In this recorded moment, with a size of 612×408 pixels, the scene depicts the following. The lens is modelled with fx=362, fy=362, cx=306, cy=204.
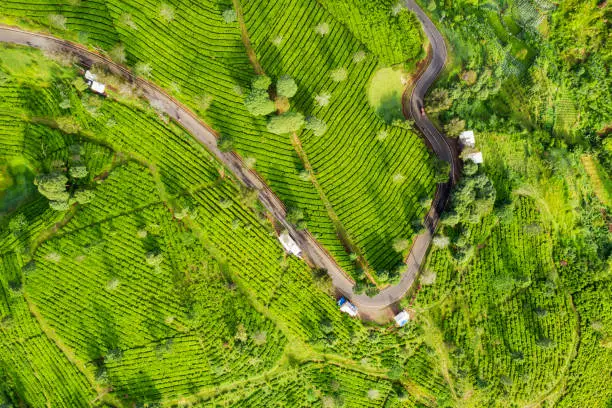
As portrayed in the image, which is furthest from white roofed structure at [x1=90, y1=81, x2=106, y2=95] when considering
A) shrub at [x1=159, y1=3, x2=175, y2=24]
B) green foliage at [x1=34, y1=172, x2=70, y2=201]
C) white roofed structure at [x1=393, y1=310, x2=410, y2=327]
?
white roofed structure at [x1=393, y1=310, x2=410, y2=327]

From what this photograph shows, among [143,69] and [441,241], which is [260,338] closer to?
[441,241]

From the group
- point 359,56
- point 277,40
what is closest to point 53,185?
point 277,40

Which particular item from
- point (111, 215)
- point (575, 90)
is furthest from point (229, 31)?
point (575, 90)

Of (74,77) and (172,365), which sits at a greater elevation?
(74,77)

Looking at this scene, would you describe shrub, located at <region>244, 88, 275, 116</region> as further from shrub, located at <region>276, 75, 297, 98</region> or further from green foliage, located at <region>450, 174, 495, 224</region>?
green foliage, located at <region>450, 174, 495, 224</region>

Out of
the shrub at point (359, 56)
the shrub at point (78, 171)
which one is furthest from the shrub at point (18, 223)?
the shrub at point (359, 56)

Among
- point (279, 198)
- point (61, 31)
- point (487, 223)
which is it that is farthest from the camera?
point (487, 223)

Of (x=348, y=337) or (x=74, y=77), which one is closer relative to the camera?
(x=74, y=77)

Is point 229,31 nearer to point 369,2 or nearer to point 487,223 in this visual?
point 369,2
